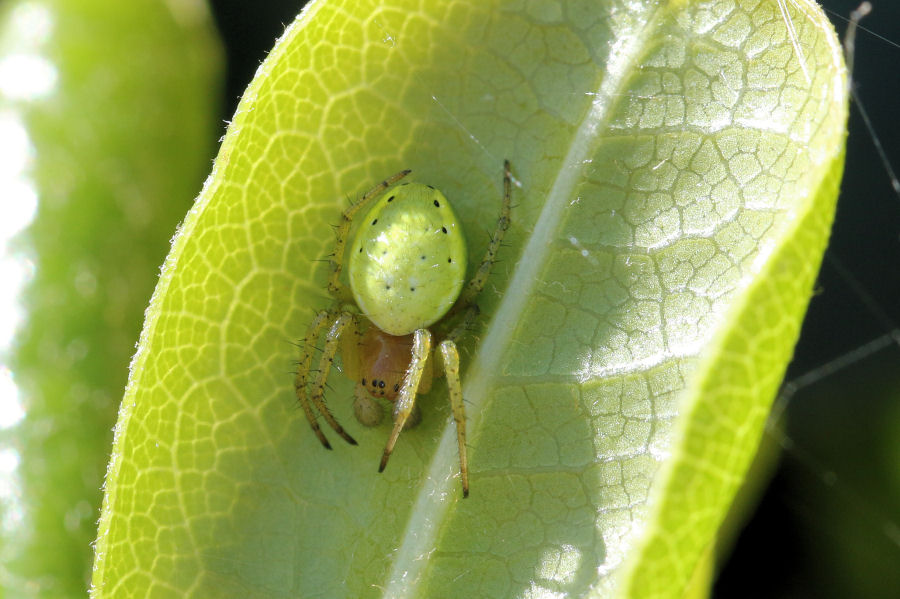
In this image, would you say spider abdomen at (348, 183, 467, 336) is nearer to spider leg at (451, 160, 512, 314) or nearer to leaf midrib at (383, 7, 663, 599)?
spider leg at (451, 160, 512, 314)

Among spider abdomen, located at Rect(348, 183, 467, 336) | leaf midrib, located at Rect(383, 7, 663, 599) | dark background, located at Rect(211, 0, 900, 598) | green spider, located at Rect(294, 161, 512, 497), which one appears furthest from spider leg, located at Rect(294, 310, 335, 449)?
dark background, located at Rect(211, 0, 900, 598)

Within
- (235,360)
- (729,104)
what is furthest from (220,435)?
(729,104)

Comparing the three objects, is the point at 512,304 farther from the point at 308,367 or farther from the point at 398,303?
the point at 308,367

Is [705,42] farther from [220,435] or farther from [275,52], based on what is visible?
[220,435]

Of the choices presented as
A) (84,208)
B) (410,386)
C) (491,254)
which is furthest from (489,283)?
(84,208)

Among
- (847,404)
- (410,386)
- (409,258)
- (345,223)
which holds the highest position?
(345,223)

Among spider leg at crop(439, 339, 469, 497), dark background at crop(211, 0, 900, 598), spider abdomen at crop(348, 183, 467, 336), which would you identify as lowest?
dark background at crop(211, 0, 900, 598)

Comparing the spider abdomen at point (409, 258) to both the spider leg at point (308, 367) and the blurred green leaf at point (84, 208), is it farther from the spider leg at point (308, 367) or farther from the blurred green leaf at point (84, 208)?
the blurred green leaf at point (84, 208)

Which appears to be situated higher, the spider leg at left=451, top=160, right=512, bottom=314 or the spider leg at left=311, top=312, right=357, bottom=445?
the spider leg at left=451, top=160, right=512, bottom=314
